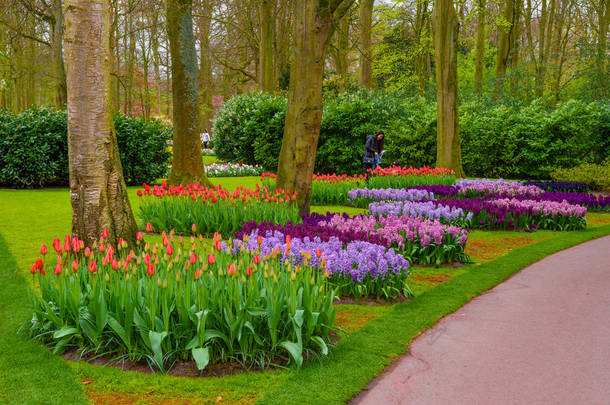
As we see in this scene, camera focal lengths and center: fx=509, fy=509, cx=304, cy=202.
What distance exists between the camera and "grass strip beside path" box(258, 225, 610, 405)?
3.06m

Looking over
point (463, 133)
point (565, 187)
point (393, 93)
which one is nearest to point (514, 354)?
point (565, 187)

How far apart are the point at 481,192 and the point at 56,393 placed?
417 inches

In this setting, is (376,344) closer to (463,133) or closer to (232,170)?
(232,170)

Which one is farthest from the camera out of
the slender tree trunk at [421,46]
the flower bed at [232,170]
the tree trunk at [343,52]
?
the slender tree trunk at [421,46]

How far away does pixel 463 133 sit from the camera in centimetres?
1945

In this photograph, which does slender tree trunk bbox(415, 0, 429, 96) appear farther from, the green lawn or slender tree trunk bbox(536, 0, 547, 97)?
the green lawn

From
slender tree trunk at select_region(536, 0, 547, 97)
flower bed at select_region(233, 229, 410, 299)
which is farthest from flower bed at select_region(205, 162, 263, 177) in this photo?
slender tree trunk at select_region(536, 0, 547, 97)

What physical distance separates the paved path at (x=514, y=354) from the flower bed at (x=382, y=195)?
17.5 ft

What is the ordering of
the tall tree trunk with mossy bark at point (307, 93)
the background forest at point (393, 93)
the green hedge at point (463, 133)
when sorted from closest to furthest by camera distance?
the tall tree trunk with mossy bark at point (307, 93), the green hedge at point (463, 133), the background forest at point (393, 93)

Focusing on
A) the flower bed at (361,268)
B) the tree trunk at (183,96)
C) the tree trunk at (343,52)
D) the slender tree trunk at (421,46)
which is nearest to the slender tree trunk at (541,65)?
the slender tree trunk at (421,46)

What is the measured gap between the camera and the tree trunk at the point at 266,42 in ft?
73.9

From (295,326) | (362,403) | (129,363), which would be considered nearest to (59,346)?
(129,363)

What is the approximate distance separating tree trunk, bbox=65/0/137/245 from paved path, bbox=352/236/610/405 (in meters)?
3.17

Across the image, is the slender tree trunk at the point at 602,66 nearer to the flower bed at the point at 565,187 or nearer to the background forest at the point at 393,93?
the background forest at the point at 393,93
